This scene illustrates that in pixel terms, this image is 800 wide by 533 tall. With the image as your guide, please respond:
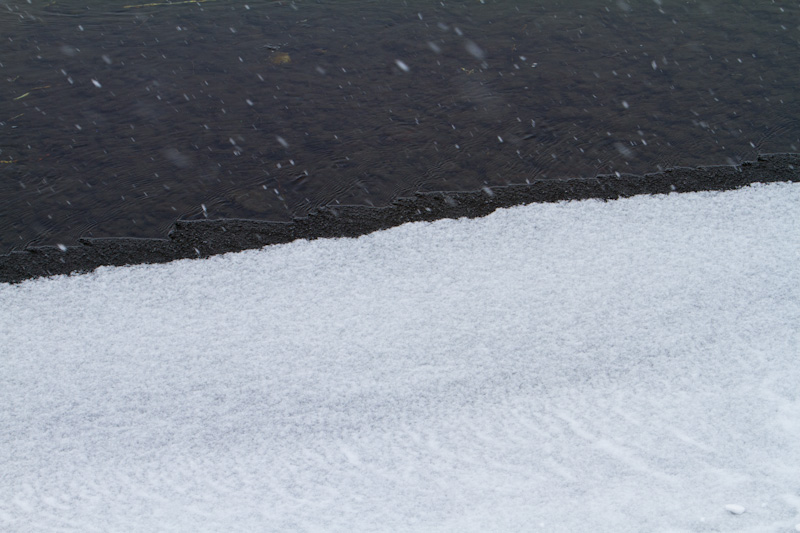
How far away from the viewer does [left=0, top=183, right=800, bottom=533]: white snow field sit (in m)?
1.75

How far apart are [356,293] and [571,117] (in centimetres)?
196

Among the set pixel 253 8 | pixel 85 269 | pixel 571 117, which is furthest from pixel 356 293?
pixel 253 8

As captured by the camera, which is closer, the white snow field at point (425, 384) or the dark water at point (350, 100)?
the white snow field at point (425, 384)

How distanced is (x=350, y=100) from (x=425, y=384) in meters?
2.26

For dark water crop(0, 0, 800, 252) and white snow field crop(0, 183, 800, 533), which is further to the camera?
dark water crop(0, 0, 800, 252)

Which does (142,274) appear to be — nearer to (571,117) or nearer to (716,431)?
(716,431)

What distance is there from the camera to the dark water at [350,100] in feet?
10.1

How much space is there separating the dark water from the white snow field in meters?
0.54

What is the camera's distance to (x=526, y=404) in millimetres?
2014

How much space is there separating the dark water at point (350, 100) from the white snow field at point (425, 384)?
0.54m

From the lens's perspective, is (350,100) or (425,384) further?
(350,100)

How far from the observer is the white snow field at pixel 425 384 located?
5.73ft

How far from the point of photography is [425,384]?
2080 mm

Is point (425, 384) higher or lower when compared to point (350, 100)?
lower
